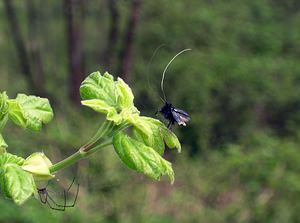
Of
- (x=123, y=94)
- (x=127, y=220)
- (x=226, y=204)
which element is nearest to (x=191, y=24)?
(x=226, y=204)

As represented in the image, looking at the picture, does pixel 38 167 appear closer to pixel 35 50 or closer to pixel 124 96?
pixel 124 96

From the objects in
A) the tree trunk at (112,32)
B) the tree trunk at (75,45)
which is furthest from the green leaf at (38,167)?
the tree trunk at (112,32)

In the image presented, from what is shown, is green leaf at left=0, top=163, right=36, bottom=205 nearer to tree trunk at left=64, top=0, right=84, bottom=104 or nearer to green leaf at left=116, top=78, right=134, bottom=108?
green leaf at left=116, top=78, right=134, bottom=108

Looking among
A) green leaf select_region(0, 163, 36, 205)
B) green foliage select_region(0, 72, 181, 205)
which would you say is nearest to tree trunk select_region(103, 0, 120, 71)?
green foliage select_region(0, 72, 181, 205)

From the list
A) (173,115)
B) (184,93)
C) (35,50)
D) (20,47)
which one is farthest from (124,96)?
(35,50)

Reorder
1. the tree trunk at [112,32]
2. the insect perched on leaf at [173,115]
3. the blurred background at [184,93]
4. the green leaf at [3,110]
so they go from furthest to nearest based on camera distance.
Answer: the tree trunk at [112,32] → the blurred background at [184,93] → the insect perched on leaf at [173,115] → the green leaf at [3,110]

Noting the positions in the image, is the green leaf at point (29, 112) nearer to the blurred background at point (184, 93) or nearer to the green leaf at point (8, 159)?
the green leaf at point (8, 159)
